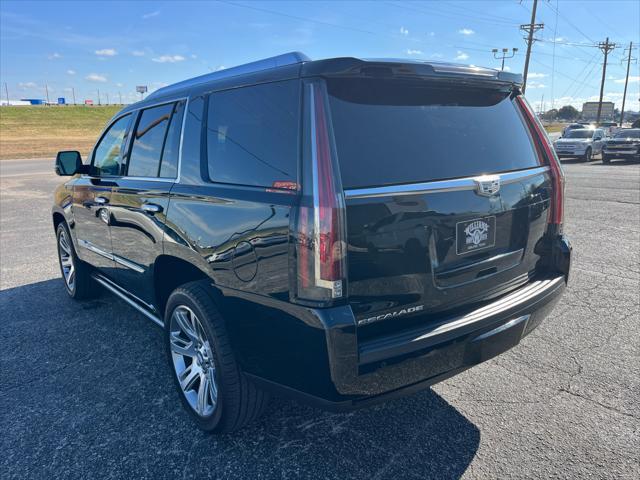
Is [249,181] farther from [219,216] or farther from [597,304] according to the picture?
[597,304]

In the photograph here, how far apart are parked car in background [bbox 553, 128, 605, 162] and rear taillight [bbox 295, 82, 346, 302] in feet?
81.4

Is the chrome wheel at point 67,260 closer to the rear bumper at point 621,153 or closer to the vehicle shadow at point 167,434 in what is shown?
the vehicle shadow at point 167,434

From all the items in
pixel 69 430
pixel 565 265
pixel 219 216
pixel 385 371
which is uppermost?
pixel 219 216

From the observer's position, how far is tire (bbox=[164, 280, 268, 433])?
256 centimetres

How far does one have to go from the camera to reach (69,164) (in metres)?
4.37

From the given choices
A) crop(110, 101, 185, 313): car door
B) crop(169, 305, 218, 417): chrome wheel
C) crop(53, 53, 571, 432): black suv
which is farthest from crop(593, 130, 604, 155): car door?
crop(169, 305, 218, 417): chrome wheel

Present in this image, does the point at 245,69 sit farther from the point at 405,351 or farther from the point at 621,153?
the point at 621,153

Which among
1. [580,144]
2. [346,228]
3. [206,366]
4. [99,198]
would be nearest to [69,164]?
[99,198]

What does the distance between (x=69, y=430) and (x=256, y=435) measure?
1.13m

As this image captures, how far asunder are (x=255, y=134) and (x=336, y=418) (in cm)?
176

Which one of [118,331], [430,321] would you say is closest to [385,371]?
[430,321]

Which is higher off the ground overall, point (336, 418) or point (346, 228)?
point (346, 228)

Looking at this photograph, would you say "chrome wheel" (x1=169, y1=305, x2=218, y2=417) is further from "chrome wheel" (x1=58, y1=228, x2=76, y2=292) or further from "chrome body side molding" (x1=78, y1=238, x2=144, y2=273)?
"chrome wheel" (x1=58, y1=228, x2=76, y2=292)

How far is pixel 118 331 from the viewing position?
170 inches
